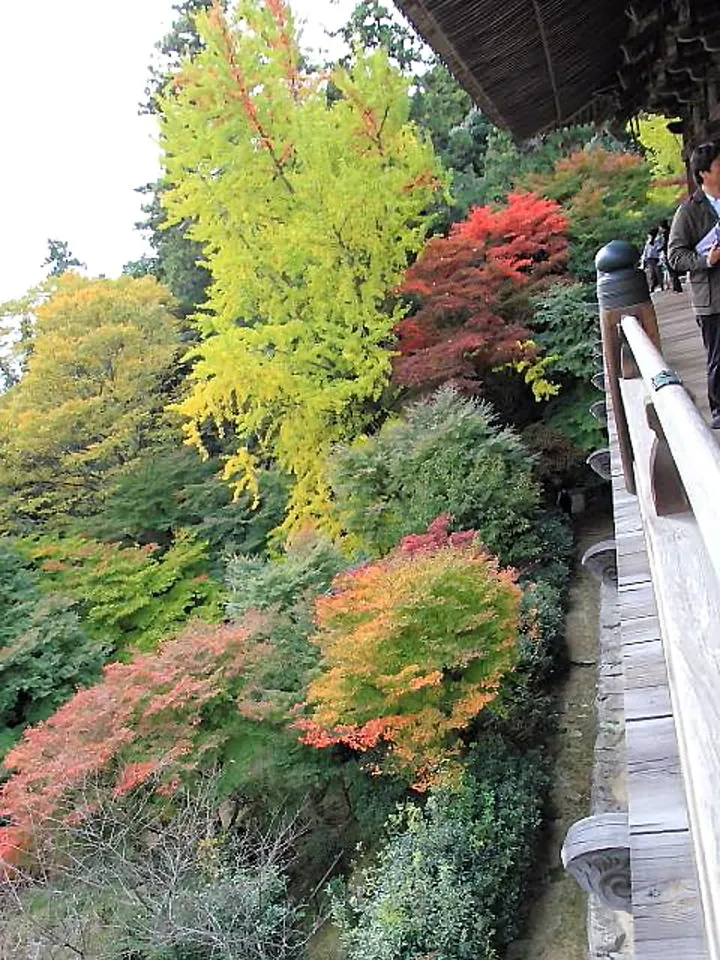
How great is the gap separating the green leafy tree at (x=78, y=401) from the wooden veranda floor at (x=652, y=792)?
11.0 m

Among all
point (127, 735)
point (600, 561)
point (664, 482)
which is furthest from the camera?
point (127, 735)

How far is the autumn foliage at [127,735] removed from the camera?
6.50 meters

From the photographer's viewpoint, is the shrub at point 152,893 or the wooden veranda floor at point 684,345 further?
the shrub at point 152,893

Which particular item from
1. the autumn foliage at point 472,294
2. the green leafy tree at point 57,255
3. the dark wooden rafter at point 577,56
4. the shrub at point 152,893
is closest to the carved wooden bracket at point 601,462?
the dark wooden rafter at point 577,56

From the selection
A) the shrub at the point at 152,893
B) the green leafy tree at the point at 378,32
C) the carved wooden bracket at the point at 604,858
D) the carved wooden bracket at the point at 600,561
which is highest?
the green leafy tree at the point at 378,32

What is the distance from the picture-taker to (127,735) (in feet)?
21.2

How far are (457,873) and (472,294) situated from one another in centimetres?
641

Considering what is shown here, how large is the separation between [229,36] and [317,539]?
6239mm

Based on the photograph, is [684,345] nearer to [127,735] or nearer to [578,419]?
[127,735]

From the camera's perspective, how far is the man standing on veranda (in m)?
2.70

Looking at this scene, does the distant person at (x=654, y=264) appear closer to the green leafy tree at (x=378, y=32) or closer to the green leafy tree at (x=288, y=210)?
the green leafy tree at (x=288, y=210)

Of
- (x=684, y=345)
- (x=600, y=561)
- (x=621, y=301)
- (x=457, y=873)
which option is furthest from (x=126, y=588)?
(x=621, y=301)

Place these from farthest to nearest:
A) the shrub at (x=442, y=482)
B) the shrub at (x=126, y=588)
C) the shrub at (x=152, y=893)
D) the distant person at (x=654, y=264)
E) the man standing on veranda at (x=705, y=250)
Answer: the shrub at (x=126, y=588)
the shrub at (x=442, y=482)
the distant person at (x=654, y=264)
the shrub at (x=152, y=893)
the man standing on veranda at (x=705, y=250)

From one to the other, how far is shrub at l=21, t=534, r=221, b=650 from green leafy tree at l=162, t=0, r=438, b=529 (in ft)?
7.31
